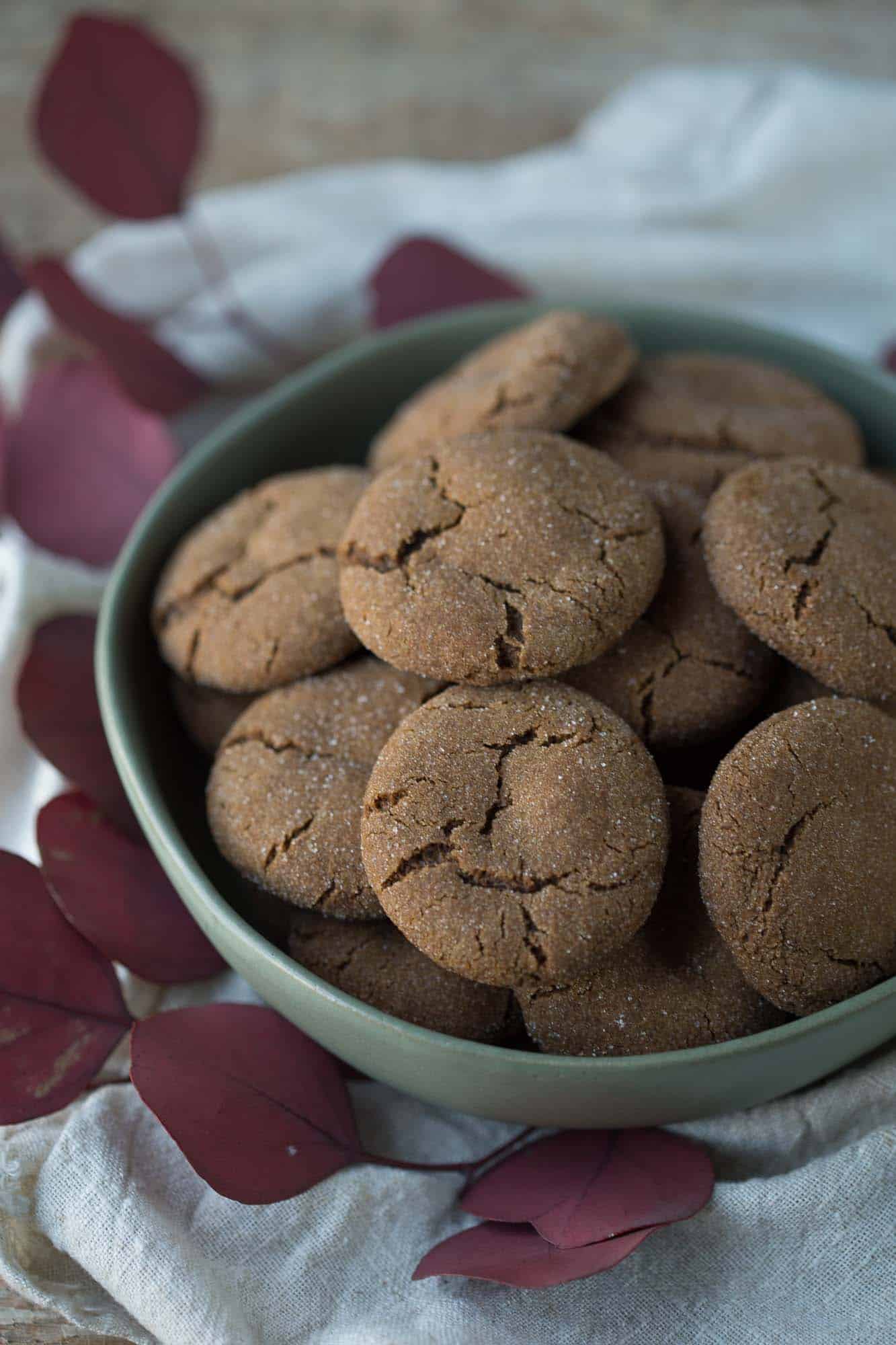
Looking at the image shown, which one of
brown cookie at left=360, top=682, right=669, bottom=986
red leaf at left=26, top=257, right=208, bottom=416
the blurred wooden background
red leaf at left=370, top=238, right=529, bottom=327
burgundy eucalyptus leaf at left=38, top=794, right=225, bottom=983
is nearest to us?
brown cookie at left=360, top=682, right=669, bottom=986

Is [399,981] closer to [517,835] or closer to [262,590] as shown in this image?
[517,835]

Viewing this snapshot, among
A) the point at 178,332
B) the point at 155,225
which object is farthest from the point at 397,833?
the point at 155,225

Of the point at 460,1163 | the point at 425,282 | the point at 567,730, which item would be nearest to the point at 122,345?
the point at 425,282

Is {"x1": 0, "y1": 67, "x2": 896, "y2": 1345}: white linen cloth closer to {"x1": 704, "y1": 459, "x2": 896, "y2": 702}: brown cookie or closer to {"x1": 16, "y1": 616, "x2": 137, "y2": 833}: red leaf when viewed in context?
{"x1": 16, "y1": 616, "x2": 137, "y2": 833}: red leaf

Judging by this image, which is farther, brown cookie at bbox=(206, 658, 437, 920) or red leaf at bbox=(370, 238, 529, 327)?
red leaf at bbox=(370, 238, 529, 327)

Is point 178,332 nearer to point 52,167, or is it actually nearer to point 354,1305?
point 52,167

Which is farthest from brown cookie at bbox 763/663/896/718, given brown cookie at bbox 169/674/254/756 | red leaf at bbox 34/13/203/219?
red leaf at bbox 34/13/203/219

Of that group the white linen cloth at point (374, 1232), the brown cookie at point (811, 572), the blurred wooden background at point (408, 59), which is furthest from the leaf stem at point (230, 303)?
the brown cookie at point (811, 572)
